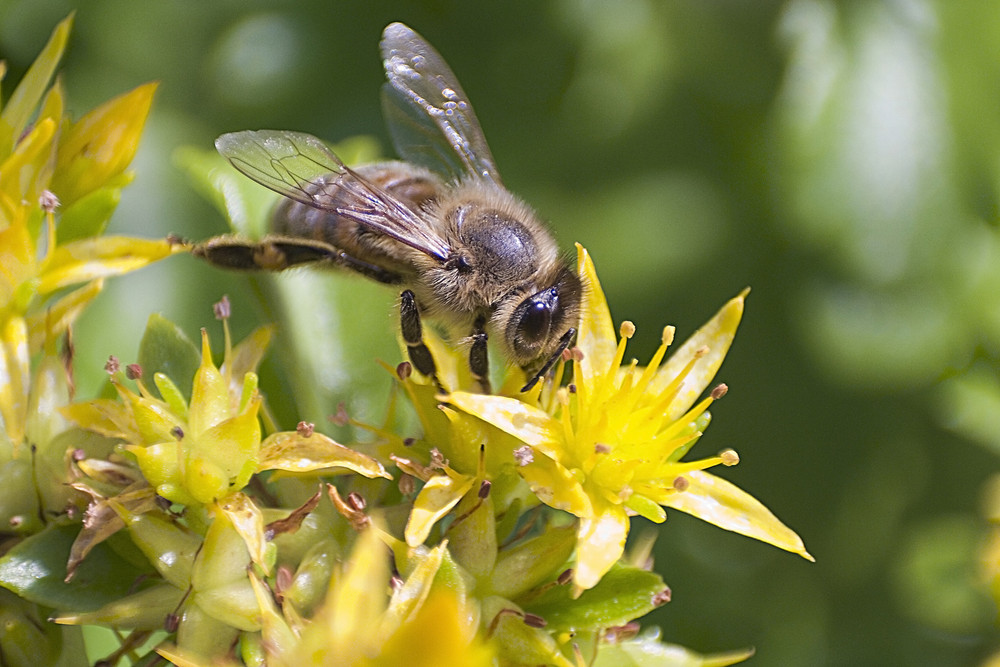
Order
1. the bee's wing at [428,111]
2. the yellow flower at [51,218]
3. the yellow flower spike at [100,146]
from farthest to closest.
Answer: the bee's wing at [428,111] < the yellow flower spike at [100,146] < the yellow flower at [51,218]

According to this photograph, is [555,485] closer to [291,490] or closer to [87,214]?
[291,490]

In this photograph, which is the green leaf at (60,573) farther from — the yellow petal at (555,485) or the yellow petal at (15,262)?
the yellow petal at (555,485)

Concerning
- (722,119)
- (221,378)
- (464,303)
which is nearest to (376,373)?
(464,303)

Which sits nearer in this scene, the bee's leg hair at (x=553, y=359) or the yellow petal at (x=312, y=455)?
the yellow petal at (x=312, y=455)

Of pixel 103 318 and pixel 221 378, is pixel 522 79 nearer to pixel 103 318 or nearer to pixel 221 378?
pixel 103 318

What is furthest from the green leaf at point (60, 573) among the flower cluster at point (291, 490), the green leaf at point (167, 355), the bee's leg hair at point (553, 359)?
the bee's leg hair at point (553, 359)

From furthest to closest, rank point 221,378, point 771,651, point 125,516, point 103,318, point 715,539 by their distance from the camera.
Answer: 1. point 715,539
2. point 771,651
3. point 103,318
4. point 221,378
5. point 125,516

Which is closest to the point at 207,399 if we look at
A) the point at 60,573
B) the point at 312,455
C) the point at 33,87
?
the point at 312,455
